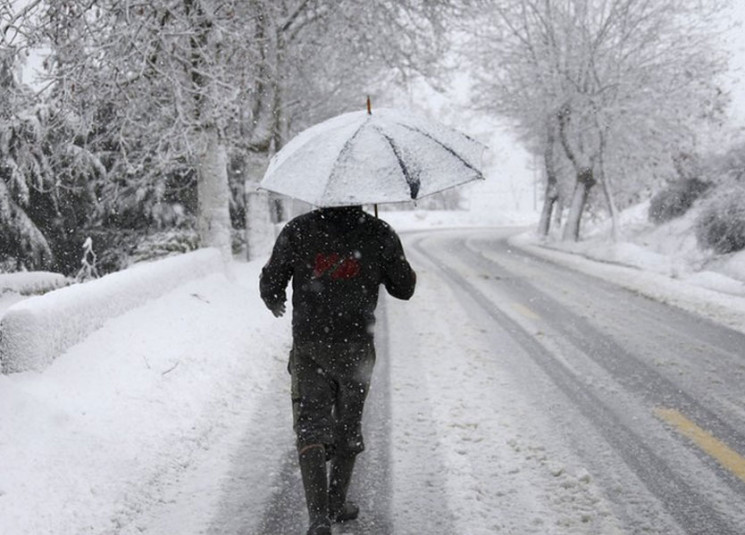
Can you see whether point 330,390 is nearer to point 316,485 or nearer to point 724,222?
point 316,485

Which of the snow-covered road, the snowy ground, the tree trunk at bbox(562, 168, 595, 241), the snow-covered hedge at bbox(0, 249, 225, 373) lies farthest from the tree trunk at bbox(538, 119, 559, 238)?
the snow-covered hedge at bbox(0, 249, 225, 373)

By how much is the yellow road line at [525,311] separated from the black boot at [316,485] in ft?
22.7

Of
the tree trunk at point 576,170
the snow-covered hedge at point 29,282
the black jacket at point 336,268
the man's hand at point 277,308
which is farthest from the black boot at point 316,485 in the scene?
the tree trunk at point 576,170

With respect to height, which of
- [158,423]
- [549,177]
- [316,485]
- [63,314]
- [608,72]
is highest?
[608,72]

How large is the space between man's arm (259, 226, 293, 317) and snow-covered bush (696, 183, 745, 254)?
1611cm

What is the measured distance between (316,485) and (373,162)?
1.66m

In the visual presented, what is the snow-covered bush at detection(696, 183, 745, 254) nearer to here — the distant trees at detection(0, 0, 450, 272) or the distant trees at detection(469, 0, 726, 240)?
the distant trees at detection(469, 0, 726, 240)

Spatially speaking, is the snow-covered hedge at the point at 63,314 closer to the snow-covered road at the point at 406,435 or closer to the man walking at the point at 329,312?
the snow-covered road at the point at 406,435

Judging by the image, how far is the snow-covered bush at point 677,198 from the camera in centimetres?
2396

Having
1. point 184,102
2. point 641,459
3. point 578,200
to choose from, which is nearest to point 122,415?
point 641,459

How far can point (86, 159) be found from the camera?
41.8 feet

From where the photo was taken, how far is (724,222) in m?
17.1

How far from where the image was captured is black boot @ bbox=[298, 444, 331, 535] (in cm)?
346

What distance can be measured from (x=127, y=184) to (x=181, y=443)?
1175cm
